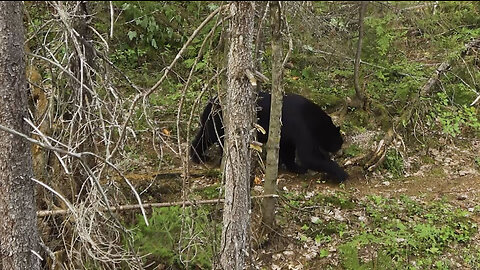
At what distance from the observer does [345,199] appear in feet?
20.2

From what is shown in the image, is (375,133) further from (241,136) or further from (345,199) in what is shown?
(241,136)

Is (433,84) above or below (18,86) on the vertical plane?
below

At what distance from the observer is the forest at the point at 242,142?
3.57 metres

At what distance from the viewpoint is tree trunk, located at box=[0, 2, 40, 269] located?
319 centimetres

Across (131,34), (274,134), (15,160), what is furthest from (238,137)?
(131,34)

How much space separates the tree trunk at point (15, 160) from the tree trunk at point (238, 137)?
1418mm

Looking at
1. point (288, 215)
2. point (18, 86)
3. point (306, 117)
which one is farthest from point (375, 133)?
point (18, 86)

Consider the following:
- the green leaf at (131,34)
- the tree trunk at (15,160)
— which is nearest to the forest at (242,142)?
the tree trunk at (15,160)

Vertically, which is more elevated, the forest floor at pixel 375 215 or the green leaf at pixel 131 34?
the green leaf at pixel 131 34

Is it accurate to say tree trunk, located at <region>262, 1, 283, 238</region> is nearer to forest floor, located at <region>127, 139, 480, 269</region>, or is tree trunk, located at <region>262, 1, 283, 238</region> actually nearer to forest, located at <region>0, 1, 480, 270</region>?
forest, located at <region>0, 1, 480, 270</region>

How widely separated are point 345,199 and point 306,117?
135 centimetres

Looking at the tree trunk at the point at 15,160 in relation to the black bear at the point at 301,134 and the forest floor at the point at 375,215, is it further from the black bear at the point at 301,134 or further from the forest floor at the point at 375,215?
the black bear at the point at 301,134

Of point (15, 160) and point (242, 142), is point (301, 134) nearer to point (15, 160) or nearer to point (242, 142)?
point (242, 142)

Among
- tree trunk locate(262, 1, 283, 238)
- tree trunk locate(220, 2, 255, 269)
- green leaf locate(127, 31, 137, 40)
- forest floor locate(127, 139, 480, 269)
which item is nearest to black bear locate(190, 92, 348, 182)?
forest floor locate(127, 139, 480, 269)
